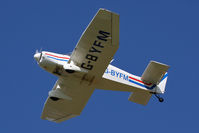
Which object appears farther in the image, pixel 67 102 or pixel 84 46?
pixel 67 102

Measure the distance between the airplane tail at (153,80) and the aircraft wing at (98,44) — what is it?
8.56 ft

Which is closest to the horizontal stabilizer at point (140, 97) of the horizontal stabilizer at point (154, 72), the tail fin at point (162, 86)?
the tail fin at point (162, 86)

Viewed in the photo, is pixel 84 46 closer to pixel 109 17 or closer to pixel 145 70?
pixel 109 17

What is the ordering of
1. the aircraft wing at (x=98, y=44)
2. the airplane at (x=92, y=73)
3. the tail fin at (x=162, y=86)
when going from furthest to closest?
1. the tail fin at (x=162, y=86)
2. the airplane at (x=92, y=73)
3. the aircraft wing at (x=98, y=44)

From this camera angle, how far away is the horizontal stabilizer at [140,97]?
18953mm

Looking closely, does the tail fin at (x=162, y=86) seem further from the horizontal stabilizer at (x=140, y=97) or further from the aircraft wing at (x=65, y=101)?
the aircraft wing at (x=65, y=101)

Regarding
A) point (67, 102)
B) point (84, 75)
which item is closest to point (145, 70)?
point (84, 75)

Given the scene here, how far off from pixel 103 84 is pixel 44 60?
3008 mm

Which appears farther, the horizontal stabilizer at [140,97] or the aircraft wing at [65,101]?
the horizontal stabilizer at [140,97]

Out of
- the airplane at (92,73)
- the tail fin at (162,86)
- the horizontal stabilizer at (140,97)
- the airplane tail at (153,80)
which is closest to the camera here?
the airplane at (92,73)

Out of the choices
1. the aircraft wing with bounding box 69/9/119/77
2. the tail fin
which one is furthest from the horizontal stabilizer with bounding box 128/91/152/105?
the aircraft wing with bounding box 69/9/119/77

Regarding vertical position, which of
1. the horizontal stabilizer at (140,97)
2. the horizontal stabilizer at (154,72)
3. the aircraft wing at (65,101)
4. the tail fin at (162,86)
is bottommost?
the aircraft wing at (65,101)

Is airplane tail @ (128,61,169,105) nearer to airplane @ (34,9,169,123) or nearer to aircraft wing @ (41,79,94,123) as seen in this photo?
airplane @ (34,9,169,123)

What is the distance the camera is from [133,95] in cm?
1912
